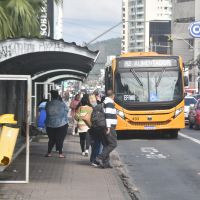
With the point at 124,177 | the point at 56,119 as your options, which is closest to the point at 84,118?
the point at 56,119

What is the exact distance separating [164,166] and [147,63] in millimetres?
9445

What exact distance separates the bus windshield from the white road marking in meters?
3.81

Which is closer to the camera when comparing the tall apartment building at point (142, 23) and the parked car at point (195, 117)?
the parked car at point (195, 117)

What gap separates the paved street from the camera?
11.4 meters

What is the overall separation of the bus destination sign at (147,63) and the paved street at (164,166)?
291cm

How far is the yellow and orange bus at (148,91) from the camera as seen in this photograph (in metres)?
23.7

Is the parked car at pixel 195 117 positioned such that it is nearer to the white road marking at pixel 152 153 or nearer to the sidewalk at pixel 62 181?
the white road marking at pixel 152 153

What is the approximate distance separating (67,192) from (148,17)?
18170 cm

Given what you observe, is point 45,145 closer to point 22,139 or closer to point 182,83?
point 22,139

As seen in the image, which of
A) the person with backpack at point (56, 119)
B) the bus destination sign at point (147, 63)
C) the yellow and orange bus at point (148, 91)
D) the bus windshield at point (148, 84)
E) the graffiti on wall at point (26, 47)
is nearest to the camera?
the graffiti on wall at point (26, 47)

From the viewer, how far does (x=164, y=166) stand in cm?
1535

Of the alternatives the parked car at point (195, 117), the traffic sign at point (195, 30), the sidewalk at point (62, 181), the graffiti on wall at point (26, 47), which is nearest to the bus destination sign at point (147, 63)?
the parked car at point (195, 117)

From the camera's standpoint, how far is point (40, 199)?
31.7 ft

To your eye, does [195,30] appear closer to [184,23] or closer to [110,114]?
[184,23]
